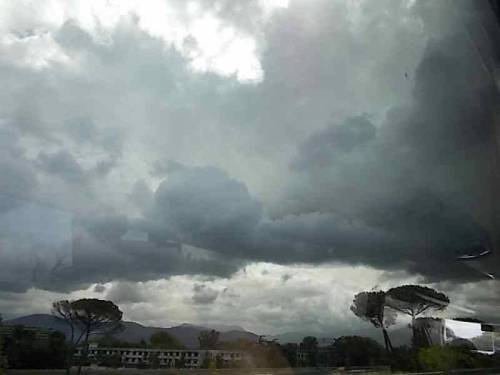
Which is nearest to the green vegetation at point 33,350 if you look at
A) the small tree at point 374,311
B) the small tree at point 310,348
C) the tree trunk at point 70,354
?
the tree trunk at point 70,354

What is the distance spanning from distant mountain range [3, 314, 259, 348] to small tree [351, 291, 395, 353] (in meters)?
0.62

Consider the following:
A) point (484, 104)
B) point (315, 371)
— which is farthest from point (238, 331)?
point (484, 104)

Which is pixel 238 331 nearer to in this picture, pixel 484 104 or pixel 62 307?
pixel 62 307

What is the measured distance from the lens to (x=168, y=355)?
223 centimetres

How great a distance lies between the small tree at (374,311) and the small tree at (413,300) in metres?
0.06

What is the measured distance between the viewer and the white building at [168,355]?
213 cm

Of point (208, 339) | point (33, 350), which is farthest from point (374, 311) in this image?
point (33, 350)

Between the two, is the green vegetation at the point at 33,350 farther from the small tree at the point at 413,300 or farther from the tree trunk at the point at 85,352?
the small tree at the point at 413,300

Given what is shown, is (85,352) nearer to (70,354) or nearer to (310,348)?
(70,354)

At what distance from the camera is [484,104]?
11.8ft

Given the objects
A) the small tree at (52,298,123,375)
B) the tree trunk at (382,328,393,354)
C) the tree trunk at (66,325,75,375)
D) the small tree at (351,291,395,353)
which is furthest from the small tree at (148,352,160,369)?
the tree trunk at (382,328,393,354)

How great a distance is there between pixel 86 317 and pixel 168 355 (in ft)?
1.11

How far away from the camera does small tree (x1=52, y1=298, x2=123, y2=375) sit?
2100 millimetres

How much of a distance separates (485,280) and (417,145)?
1.06 m
